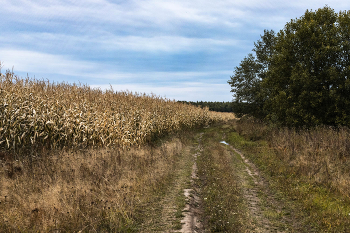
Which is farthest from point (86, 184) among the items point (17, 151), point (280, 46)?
point (280, 46)

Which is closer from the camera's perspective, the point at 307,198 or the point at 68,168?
the point at 307,198

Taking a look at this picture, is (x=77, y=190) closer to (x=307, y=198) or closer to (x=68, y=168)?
(x=68, y=168)

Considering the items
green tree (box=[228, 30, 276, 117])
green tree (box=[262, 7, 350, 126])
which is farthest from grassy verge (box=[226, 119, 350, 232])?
green tree (box=[228, 30, 276, 117])

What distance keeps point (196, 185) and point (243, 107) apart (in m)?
28.8

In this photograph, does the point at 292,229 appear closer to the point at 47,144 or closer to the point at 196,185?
the point at 196,185

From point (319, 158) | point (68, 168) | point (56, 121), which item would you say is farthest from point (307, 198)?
point (56, 121)

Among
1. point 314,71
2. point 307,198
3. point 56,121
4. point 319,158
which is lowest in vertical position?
point 307,198

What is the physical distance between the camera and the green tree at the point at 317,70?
1941 cm

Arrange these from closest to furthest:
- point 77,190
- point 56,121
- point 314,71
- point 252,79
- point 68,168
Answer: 1. point 77,190
2. point 68,168
3. point 56,121
4. point 314,71
5. point 252,79

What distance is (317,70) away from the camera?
20797 millimetres

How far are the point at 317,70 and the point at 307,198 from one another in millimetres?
15444

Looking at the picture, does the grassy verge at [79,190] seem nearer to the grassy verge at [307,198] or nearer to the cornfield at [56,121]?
the cornfield at [56,121]

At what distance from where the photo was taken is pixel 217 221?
7.27 meters

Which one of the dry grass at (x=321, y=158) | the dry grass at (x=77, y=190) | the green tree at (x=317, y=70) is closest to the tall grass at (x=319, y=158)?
the dry grass at (x=321, y=158)
